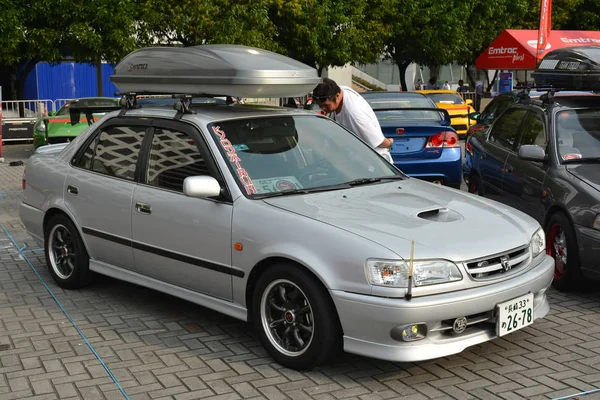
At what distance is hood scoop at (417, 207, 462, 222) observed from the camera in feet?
16.8

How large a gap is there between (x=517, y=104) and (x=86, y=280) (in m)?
4.59

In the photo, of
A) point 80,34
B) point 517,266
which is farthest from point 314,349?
point 80,34

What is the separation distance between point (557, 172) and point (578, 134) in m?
0.60

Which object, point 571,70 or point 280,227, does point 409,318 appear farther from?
point 571,70

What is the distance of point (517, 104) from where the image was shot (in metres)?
8.40

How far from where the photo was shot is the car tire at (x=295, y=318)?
4.74 meters

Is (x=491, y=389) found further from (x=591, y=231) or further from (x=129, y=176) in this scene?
(x=129, y=176)

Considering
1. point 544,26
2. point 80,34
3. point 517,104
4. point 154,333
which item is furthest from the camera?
point 544,26

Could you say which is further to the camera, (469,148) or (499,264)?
(469,148)

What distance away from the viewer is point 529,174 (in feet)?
24.4

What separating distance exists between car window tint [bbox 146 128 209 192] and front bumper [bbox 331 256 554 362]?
158cm

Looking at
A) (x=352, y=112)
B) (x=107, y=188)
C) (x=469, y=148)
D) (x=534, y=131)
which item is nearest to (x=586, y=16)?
(x=469, y=148)

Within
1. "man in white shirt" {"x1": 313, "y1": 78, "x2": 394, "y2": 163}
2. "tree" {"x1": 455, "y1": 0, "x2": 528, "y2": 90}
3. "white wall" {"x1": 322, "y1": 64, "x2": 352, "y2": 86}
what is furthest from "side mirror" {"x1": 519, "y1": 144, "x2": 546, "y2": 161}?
"white wall" {"x1": 322, "y1": 64, "x2": 352, "y2": 86}

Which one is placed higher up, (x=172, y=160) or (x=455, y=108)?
(x=172, y=160)
